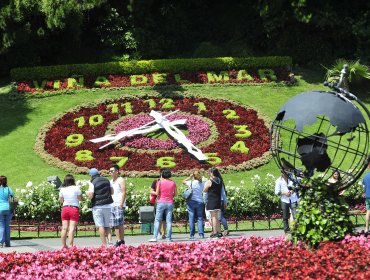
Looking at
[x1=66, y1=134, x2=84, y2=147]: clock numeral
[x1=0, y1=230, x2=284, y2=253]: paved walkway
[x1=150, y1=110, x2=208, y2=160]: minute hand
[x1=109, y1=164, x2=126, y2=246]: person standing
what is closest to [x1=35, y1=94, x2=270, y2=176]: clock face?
[x1=66, y1=134, x2=84, y2=147]: clock numeral

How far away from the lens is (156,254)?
39.1ft

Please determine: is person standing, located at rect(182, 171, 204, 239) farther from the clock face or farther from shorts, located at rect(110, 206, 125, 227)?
the clock face

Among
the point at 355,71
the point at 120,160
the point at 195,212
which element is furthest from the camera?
the point at 355,71

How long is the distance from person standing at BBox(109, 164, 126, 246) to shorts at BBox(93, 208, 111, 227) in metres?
0.11

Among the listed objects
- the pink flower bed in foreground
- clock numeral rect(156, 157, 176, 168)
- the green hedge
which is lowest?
the pink flower bed in foreground

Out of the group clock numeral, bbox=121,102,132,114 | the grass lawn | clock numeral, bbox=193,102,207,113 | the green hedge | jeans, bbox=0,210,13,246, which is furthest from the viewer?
the green hedge

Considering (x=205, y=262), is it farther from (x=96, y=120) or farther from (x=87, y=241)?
(x=96, y=120)

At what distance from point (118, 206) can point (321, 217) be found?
4.57 metres

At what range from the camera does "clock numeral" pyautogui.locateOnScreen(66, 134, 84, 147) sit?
2580cm

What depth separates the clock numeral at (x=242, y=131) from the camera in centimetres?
2638

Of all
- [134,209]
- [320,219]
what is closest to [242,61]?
[134,209]

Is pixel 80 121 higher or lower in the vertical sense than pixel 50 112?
lower

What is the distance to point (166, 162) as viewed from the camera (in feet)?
80.4

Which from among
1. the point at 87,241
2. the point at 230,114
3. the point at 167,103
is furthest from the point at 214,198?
the point at 167,103
